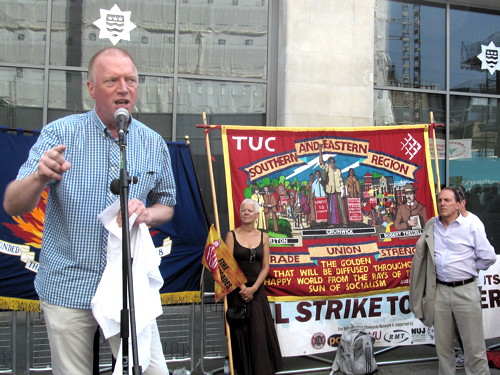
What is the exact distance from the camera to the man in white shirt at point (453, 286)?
15.5 ft

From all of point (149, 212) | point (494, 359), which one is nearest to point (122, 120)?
point (149, 212)

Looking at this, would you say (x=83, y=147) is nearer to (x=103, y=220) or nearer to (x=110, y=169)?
(x=110, y=169)

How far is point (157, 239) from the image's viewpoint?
5160 millimetres

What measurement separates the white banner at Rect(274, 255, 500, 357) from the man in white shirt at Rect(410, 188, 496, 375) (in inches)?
21.9

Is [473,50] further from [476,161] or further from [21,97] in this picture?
[21,97]

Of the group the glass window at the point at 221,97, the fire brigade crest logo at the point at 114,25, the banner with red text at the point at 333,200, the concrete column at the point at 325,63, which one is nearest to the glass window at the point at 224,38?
the glass window at the point at 221,97

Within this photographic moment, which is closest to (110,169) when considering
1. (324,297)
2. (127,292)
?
(127,292)

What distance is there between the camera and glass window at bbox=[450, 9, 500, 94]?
848cm

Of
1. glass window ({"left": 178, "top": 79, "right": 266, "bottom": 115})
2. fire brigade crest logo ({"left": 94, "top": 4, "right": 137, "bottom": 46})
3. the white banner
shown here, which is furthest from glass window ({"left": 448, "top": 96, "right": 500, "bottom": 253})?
fire brigade crest logo ({"left": 94, "top": 4, "right": 137, "bottom": 46})

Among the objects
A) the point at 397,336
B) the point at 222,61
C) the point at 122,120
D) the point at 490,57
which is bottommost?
the point at 397,336

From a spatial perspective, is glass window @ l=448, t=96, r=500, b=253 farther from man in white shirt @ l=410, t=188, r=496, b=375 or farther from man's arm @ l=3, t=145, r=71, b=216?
man's arm @ l=3, t=145, r=71, b=216

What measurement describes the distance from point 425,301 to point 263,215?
6.38ft

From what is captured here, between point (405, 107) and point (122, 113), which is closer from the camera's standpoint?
point (122, 113)

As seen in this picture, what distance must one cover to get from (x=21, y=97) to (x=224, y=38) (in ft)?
10.6
